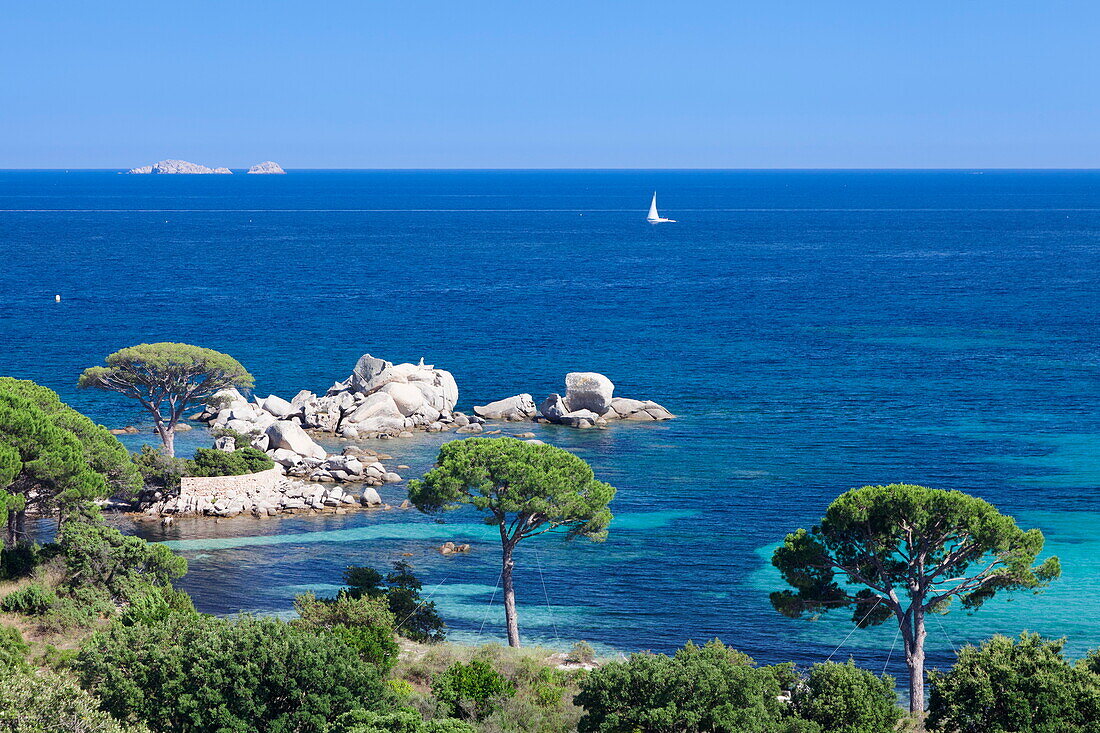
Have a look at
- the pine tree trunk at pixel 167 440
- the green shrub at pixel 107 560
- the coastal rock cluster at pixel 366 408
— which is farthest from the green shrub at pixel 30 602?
the coastal rock cluster at pixel 366 408

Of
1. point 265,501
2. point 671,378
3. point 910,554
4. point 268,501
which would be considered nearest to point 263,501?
point 265,501

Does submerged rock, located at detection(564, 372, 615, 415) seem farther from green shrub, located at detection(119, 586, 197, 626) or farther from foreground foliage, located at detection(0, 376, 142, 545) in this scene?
green shrub, located at detection(119, 586, 197, 626)

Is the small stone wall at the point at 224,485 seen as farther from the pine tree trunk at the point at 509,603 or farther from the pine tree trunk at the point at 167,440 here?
the pine tree trunk at the point at 509,603

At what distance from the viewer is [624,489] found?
190ft

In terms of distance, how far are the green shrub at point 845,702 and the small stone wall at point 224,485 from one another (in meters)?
34.4

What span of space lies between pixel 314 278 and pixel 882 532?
4748 inches

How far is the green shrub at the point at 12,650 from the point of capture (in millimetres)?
25109

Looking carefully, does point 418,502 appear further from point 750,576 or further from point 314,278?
point 314,278

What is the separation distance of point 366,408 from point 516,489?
35.9 metres

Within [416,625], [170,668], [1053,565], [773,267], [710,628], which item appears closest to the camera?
[170,668]

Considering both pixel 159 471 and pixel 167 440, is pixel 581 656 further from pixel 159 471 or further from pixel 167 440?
A: pixel 167 440

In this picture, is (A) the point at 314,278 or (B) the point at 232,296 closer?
(B) the point at 232,296

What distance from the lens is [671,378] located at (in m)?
85.8

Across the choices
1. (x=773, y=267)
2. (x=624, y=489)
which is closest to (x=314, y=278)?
(x=773, y=267)
